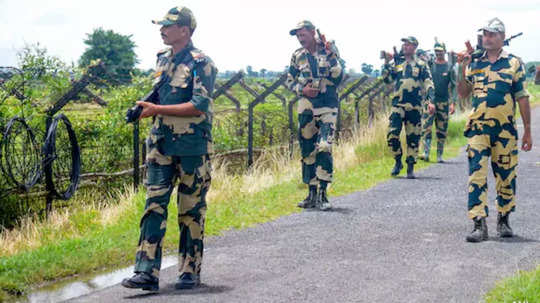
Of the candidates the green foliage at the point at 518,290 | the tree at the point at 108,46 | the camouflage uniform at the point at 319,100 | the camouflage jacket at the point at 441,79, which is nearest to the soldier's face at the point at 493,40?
the camouflage uniform at the point at 319,100

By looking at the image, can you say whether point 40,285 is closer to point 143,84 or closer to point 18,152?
point 18,152

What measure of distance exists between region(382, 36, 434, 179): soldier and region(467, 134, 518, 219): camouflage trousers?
4.63 meters

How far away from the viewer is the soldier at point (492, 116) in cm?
733

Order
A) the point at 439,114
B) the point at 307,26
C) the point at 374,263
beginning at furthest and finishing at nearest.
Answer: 1. the point at 439,114
2. the point at 307,26
3. the point at 374,263

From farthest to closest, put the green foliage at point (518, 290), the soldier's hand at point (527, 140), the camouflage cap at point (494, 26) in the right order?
the soldier's hand at point (527, 140), the camouflage cap at point (494, 26), the green foliage at point (518, 290)

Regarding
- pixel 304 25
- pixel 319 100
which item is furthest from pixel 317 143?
pixel 304 25

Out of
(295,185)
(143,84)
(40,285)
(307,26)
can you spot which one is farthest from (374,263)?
(143,84)

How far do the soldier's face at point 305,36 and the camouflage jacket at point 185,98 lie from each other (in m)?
3.52

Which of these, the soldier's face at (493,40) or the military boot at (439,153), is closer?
the soldier's face at (493,40)

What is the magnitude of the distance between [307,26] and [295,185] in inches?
114

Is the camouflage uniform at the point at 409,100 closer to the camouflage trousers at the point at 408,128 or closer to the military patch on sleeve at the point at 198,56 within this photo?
the camouflage trousers at the point at 408,128

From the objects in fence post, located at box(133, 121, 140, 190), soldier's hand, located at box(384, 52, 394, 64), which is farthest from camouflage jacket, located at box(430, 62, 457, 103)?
fence post, located at box(133, 121, 140, 190)

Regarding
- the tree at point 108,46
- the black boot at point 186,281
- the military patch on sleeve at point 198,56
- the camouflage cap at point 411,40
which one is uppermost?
the tree at point 108,46

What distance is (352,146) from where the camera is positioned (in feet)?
49.7
